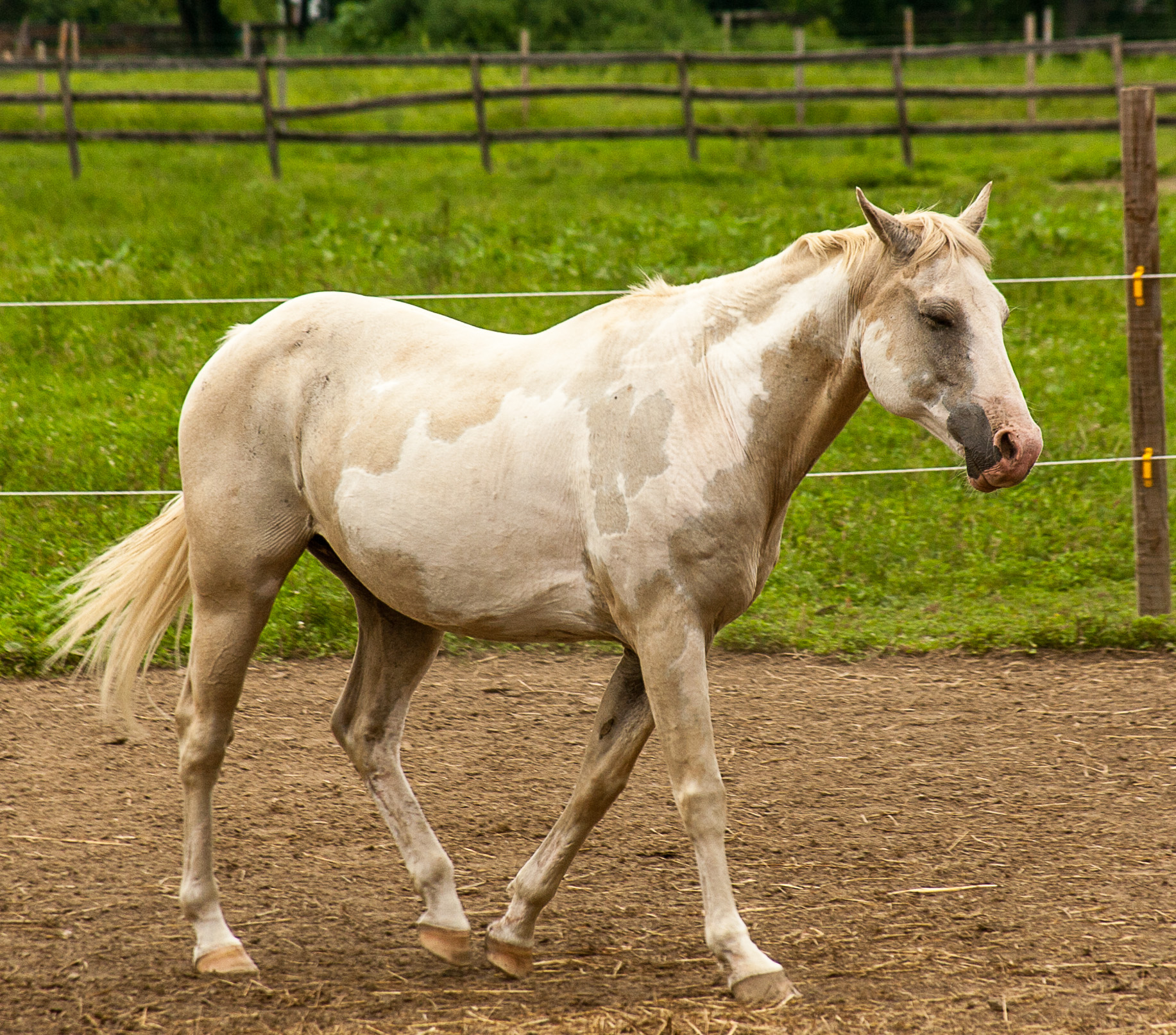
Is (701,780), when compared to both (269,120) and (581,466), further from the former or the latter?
(269,120)

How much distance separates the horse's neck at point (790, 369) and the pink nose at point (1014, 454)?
0.37 m

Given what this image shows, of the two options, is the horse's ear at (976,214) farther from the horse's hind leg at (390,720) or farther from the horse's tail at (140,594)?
the horse's tail at (140,594)

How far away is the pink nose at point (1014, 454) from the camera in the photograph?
258 centimetres

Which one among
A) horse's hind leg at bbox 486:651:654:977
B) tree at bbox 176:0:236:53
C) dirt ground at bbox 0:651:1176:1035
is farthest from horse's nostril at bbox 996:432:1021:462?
tree at bbox 176:0:236:53

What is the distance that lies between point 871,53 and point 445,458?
14.1 metres

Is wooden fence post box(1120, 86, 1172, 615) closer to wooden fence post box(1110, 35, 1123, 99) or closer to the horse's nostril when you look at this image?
the horse's nostril

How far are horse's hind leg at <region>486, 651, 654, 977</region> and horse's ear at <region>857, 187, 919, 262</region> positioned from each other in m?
1.13

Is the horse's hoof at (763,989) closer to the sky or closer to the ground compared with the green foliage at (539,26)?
closer to the ground

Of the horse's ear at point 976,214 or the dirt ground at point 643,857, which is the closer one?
the horse's ear at point 976,214

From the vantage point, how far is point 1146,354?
578 centimetres

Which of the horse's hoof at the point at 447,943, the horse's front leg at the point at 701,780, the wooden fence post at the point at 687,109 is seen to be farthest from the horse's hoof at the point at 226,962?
the wooden fence post at the point at 687,109

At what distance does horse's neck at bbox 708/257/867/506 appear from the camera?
9.33ft

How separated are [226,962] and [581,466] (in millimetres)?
1524

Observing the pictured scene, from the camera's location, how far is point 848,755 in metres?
4.57
